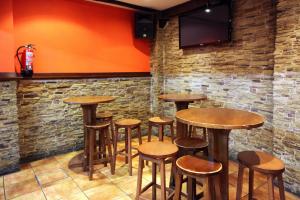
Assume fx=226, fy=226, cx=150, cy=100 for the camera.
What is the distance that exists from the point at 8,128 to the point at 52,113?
2.34 feet

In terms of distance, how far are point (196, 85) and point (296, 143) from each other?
6.33 feet

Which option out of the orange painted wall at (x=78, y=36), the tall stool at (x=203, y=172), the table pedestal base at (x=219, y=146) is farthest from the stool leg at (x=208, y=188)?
the orange painted wall at (x=78, y=36)

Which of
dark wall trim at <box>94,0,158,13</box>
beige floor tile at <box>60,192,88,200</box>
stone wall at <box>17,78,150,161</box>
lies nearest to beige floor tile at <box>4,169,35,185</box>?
stone wall at <box>17,78,150,161</box>

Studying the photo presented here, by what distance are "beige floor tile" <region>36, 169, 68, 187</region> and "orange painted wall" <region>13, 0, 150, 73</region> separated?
1550 millimetres

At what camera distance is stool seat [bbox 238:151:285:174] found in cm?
Answer: 180

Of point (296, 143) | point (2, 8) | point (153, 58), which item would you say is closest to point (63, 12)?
point (2, 8)

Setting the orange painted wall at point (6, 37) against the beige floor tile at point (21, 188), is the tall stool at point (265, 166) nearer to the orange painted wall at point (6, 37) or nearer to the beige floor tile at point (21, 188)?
the beige floor tile at point (21, 188)

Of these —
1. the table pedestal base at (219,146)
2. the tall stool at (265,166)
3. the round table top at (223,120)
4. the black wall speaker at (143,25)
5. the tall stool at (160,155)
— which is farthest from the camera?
the black wall speaker at (143,25)

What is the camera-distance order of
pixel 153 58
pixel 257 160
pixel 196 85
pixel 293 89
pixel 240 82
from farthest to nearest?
pixel 153 58 < pixel 196 85 < pixel 240 82 < pixel 293 89 < pixel 257 160

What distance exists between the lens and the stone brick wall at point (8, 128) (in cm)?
300

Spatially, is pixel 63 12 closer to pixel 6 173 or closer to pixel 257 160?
pixel 6 173

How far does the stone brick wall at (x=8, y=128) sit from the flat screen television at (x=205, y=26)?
9.43ft

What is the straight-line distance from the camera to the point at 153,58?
190 inches

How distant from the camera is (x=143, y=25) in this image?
445 centimetres
